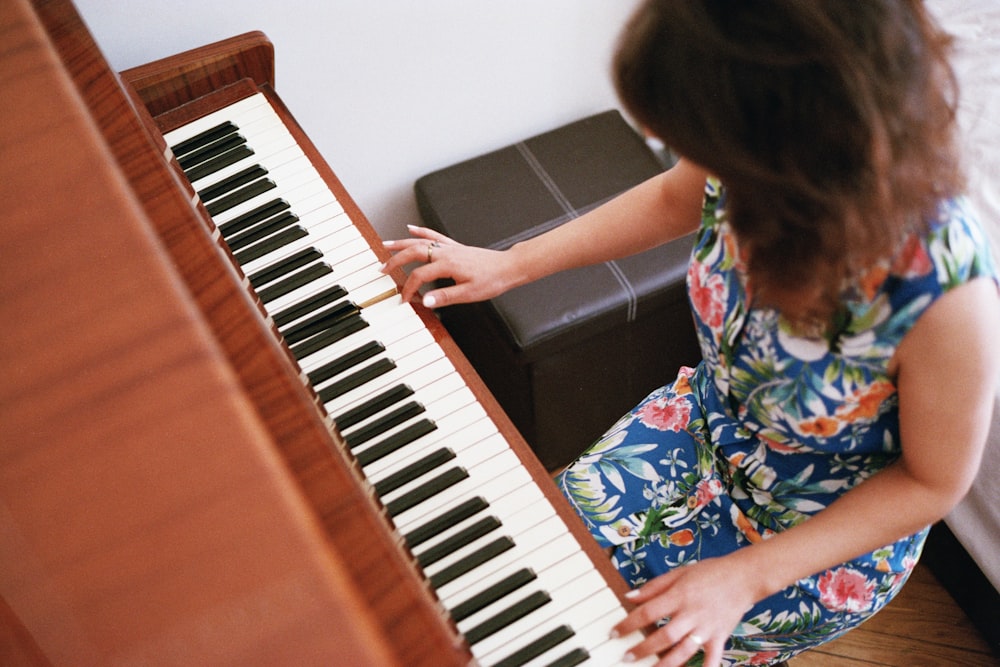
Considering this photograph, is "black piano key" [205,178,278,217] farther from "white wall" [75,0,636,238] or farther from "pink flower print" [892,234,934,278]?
"pink flower print" [892,234,934,278]

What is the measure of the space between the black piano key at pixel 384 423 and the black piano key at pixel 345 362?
9 cm

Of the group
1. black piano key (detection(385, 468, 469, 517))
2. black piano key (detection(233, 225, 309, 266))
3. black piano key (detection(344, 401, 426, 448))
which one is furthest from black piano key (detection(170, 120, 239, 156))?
black piano key (detection(385, 468, 469, 517))

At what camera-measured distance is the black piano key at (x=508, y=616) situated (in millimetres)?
826

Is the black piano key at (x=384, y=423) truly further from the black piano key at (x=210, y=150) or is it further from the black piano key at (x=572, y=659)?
the black piano key at (x=210, y=150)

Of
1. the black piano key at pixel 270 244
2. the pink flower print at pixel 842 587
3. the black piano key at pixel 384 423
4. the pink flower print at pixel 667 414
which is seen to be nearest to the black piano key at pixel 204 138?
the black piano key at pixel 270 244

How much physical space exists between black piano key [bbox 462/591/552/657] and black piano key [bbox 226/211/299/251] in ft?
2.01

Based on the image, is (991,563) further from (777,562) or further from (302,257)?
(302,257)

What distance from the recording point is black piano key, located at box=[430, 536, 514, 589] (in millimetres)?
855

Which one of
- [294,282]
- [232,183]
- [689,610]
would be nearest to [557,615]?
[689,610]

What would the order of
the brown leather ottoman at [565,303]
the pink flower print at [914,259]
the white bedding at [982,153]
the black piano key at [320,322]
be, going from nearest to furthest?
the pink flower print at [914,259] → the black piano key at [320,322] → the white bedding at [982,153] → the brown leather ottoman at [565,303]

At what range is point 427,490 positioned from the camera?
92 centimetres

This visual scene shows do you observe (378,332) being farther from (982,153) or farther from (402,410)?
(982,153)

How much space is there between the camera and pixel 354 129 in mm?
A: 1654

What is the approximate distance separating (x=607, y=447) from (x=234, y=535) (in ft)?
2.30
